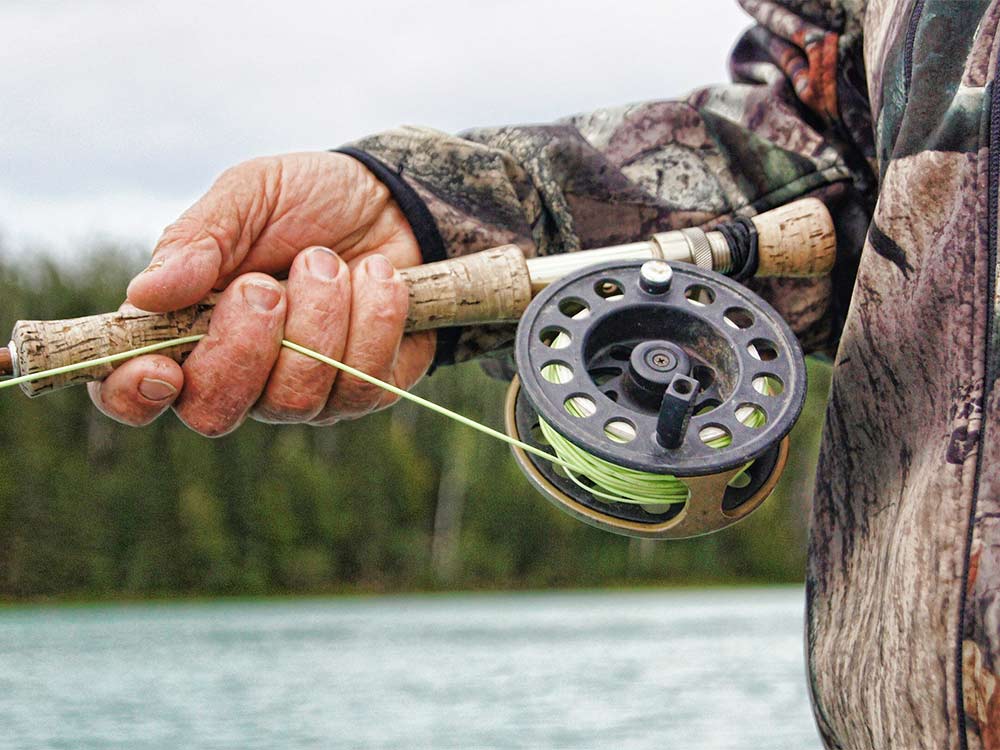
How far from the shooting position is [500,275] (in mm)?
2021

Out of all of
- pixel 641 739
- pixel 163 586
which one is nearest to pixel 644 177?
pixel 641 739

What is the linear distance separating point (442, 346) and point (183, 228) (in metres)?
0.53

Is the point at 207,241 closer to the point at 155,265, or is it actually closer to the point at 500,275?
the point at 155,265

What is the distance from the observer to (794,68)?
7.15ft

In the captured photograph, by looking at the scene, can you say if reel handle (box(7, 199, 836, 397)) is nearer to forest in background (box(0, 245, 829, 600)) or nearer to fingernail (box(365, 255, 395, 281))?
fingernail (box(365, 255, 395, 281))

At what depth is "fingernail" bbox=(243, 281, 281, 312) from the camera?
186cm

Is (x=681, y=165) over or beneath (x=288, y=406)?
over

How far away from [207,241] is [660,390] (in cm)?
69

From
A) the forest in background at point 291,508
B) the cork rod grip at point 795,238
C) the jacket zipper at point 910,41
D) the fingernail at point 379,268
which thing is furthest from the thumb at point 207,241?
the forest in background at point 291,508

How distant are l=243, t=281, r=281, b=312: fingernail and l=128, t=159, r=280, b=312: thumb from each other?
69 millimetres

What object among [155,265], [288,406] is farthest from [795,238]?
[155,265]

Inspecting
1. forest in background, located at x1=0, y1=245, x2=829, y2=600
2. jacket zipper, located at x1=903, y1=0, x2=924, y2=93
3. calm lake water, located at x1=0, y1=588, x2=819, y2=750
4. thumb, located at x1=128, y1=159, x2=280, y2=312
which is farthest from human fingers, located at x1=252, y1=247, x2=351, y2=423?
forest in background, located at x1=0, y1=245, x2=829, y2=600

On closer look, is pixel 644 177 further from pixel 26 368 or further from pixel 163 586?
pixel 163 586

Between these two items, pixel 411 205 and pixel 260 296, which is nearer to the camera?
pixel 260 296
